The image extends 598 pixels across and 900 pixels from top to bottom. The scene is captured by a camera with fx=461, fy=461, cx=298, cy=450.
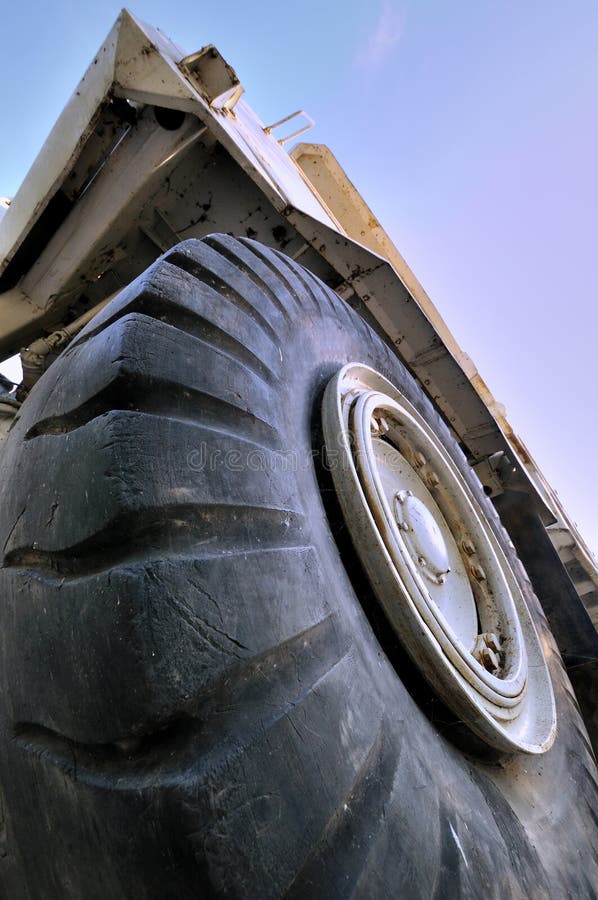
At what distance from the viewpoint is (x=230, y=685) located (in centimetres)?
55

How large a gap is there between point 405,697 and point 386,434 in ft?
3.01

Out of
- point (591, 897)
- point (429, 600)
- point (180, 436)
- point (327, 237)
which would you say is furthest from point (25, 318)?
point (591, 897)

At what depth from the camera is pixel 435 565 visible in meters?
1.33

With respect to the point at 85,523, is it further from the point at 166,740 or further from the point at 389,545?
the point at 389,545

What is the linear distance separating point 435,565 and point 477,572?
17.6 inches

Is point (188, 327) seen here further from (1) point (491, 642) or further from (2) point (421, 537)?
(1) point (491, 642)

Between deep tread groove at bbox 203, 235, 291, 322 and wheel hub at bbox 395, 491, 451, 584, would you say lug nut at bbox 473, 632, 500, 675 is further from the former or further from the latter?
deep tread groove at bbox 203, 235, 291, 322

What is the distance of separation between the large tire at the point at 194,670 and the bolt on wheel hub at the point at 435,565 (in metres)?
0.10

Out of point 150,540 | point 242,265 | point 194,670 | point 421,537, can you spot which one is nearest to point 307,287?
point 242,265

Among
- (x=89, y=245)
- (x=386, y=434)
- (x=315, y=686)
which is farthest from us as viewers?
(x=89, y=245)

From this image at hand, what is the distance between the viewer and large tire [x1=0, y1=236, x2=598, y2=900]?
0.49 m

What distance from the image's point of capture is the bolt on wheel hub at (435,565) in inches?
37.0

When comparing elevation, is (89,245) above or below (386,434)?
above

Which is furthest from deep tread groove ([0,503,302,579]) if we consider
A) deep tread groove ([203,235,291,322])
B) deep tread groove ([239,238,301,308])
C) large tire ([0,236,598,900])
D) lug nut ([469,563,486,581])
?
lug nut ([469,563,486,581])
